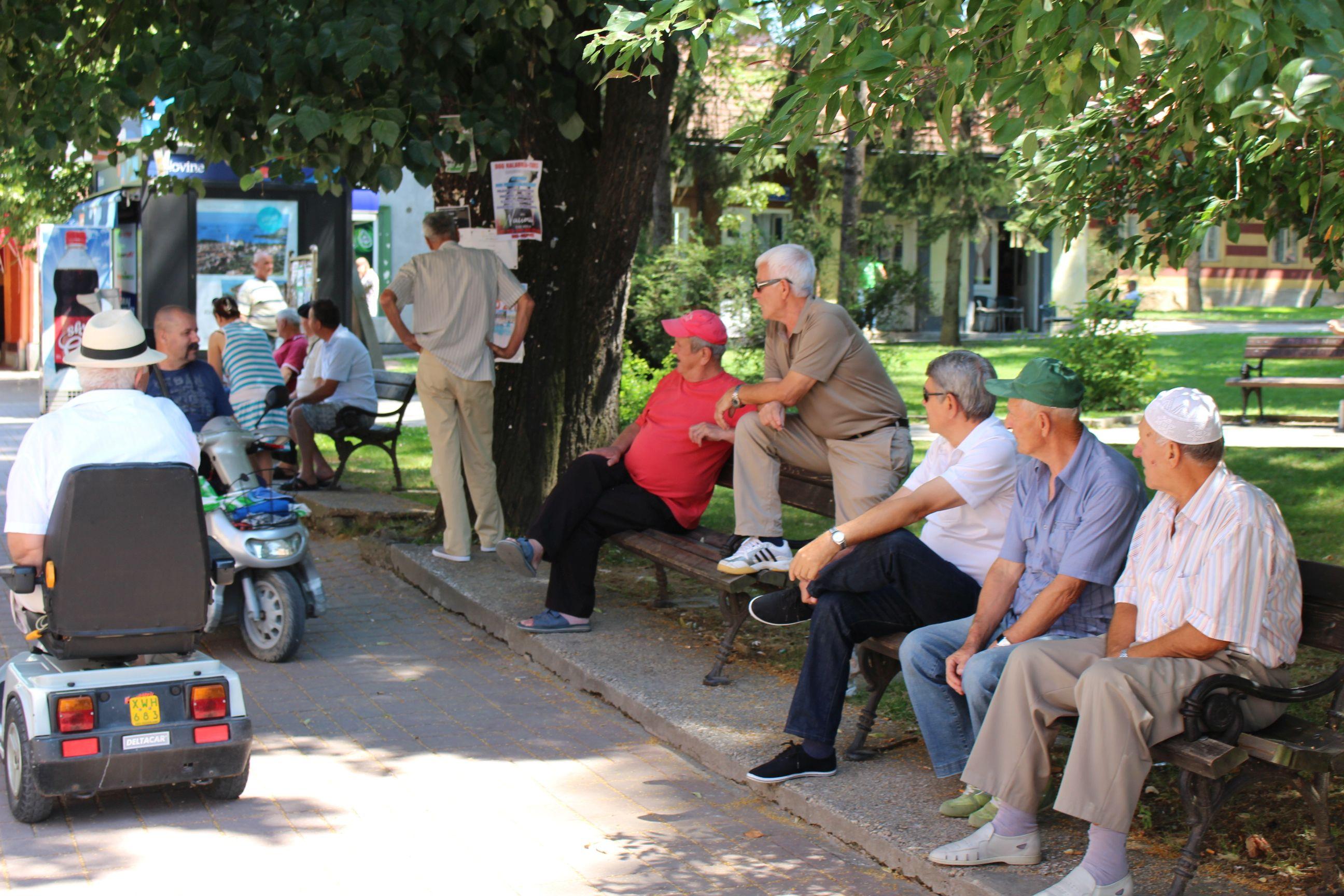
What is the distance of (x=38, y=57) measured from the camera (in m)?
8.05

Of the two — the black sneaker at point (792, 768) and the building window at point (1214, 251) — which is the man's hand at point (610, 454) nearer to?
the black sneaker at point (792, 768)

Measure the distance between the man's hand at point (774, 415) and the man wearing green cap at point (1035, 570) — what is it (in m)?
1.55

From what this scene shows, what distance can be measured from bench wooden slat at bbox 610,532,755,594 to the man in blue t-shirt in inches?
95.4

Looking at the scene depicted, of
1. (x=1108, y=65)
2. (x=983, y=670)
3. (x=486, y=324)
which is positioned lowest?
(x=983, y=670)

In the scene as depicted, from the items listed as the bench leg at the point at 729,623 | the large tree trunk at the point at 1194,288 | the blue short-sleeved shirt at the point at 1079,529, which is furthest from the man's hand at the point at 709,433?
the large tree trunk at the point at 1194,288

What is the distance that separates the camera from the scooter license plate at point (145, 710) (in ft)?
14.4

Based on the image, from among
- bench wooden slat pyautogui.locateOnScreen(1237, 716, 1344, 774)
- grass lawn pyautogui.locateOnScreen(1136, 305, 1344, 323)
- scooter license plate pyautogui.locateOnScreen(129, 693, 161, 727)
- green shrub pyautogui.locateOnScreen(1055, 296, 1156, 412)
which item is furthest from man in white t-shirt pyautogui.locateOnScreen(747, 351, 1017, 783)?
grass lawn pyautogui.locateOnScreen(1136, 305, 1344, 323)

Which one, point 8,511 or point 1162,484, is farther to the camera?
point 8,511

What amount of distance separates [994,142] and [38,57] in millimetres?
6459

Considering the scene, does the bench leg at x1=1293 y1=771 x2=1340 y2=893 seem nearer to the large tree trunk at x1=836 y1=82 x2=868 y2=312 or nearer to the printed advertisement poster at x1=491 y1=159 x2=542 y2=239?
the printed advertisement poster at x1=491 y1=159 x2=542 y2=239

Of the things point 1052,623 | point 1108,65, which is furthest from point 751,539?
point 1108,65

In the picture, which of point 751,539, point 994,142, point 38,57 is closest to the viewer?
point 994,142

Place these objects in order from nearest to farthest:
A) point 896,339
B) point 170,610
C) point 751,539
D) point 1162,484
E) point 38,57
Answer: point 1162,484 < point 170,610 < point 751,539 < point 38,57 < point 896,339

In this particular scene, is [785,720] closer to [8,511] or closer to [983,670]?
[983,670]
